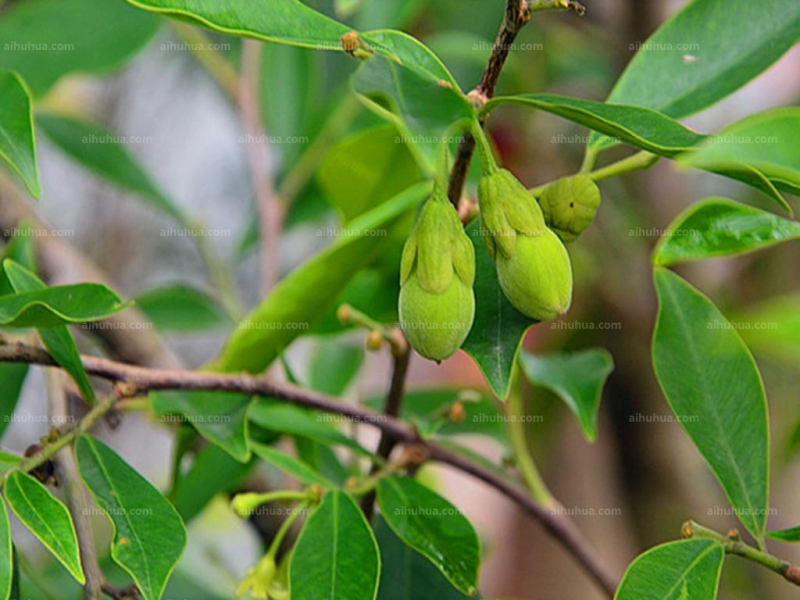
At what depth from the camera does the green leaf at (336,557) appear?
380mm

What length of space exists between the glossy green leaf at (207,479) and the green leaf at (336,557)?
146mm

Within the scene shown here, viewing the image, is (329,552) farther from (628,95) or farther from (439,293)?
(628,95)

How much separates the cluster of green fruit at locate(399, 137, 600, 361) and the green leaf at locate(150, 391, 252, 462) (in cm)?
12

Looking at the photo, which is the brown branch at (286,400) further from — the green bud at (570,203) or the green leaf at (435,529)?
the green bud at (570,203)

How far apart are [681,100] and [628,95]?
1.0 inches

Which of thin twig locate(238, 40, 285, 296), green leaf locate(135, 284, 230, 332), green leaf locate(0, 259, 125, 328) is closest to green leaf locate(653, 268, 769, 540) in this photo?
green leaf locate(0, 259, 125, 328)

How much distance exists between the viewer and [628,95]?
451 mm

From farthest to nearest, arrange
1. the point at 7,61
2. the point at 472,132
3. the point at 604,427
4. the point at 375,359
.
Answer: the point at 375,359 → the point at 604,427 → the point at 7,61 → the point at 472,132

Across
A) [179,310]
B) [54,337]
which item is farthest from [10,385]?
[179,310]

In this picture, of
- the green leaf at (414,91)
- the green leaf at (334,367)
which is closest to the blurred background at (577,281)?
the green leaf at (334,367)

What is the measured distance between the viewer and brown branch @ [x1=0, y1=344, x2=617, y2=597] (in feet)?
1.32

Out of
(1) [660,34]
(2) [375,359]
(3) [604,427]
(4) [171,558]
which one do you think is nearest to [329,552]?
(4) [171,558]

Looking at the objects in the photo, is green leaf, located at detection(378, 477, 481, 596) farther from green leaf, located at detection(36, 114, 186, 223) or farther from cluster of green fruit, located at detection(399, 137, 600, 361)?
green leaf, located at detection(36, 114, 186, 223)

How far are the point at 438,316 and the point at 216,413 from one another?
16 cm
